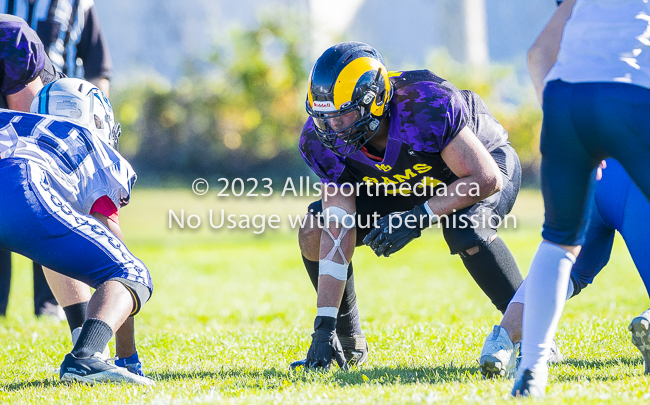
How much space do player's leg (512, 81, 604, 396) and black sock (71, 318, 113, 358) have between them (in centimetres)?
186

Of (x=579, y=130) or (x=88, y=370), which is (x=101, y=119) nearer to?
(x=88, y=370)

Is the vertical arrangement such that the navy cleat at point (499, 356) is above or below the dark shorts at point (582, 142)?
below

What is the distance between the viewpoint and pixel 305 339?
5043 mm

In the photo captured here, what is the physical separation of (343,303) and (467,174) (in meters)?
1.14

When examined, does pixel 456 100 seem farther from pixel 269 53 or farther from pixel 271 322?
pixel 269 53

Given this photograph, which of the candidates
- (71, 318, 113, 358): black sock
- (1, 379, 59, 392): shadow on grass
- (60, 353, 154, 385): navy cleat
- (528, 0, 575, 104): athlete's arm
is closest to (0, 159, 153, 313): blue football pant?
(71, 318, 113, 358): black sock

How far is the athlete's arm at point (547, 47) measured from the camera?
121 inches

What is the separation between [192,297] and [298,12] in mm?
19619

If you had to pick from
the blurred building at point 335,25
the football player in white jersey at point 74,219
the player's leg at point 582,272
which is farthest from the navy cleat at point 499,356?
the blurred building at point 335,25

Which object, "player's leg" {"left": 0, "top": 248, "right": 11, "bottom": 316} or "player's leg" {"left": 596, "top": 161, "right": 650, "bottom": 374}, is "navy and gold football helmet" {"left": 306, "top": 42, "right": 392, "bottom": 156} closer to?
"player's leg" {"left": 596, "top": 161, "right": 650, "bottom": 374}

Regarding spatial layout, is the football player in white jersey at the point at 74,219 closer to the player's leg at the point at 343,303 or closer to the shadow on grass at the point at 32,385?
the shadow on grass at the point at 32,385

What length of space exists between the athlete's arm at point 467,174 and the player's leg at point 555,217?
81 centimetres

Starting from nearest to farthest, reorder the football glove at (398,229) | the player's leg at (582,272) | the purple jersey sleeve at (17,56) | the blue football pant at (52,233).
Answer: the blue football pant at (52,233)
the player's leg at (582,272)
the football glove at (398,229)
the purple jersey sleeve at (17,56)

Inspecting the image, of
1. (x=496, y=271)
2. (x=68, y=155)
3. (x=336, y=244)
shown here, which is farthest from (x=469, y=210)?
(x=68, y=155)
